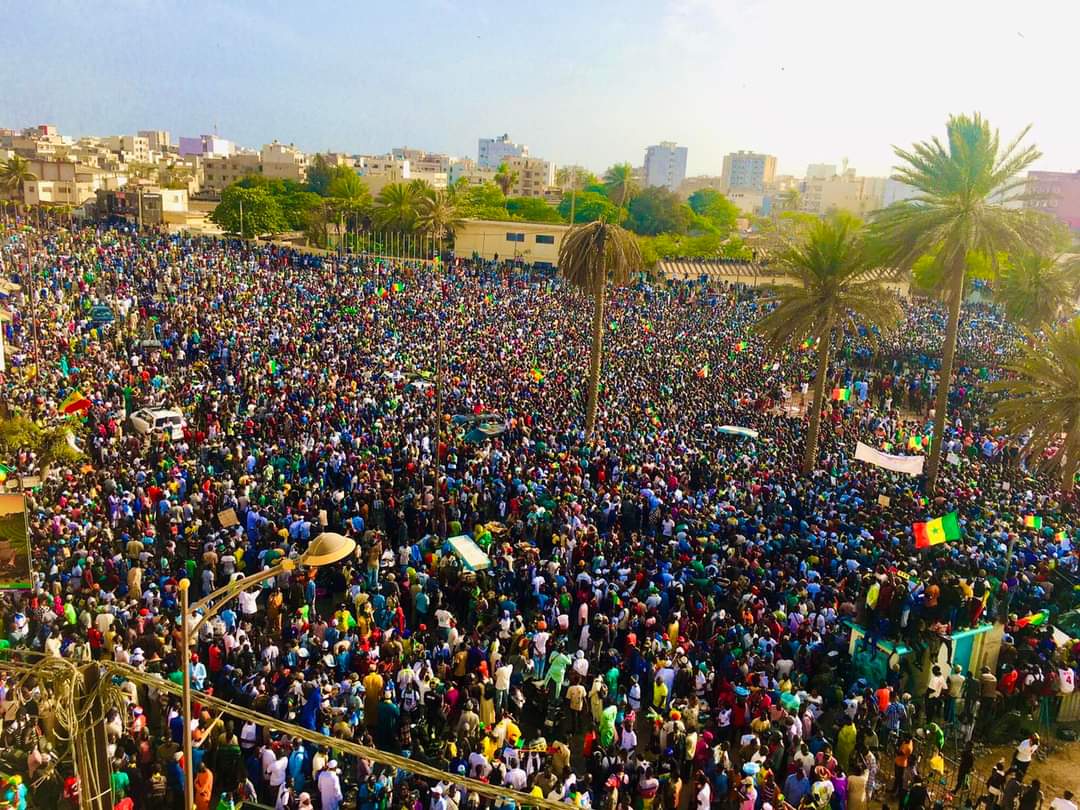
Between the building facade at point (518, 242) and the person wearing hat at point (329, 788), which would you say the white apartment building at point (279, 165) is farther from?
the person wearing hat at point (329, 788)

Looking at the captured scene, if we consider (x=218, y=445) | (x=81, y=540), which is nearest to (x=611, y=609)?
(x=81, y=540)

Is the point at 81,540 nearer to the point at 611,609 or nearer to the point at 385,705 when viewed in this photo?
the point at 385,705

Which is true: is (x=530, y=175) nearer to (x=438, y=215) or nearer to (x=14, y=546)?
(x=438, y=215)

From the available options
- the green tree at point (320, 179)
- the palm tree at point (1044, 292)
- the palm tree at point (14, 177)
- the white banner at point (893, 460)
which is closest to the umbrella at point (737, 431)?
the white banner at point (893, 460)

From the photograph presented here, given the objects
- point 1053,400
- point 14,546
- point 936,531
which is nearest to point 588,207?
point 1053,400

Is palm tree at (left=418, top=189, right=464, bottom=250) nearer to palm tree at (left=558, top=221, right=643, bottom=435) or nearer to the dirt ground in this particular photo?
palm tree at (left=558, top=221, right=643, bottom=435)

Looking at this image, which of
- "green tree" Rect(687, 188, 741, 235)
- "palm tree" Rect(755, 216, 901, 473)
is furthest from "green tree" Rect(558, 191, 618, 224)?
"palm tree" Rect(755, 216, 901, 473)

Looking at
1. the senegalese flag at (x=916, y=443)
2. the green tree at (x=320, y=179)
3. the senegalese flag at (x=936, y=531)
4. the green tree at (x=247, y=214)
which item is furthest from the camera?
the green tree at (x=320, y=179)
